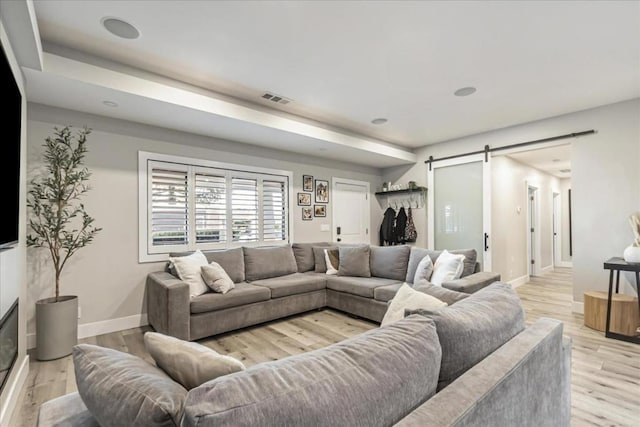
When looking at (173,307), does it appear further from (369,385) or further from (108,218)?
(369,385)

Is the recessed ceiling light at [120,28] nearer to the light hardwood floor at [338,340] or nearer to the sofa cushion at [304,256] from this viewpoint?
the light hardwood floor at [338,340]

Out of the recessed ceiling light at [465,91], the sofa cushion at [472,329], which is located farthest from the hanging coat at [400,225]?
the sofa cushion at [472,329]

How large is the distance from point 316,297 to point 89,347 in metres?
3.22

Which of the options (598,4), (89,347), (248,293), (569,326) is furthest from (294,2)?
(569,326)

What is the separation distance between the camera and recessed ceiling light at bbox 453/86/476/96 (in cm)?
332

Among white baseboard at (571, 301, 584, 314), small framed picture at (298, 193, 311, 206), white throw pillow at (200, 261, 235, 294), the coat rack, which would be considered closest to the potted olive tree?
white throw pillow at (200, 261, 235, 294)

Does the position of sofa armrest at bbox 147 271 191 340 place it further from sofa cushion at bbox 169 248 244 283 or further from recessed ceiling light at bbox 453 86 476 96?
recessed ceiling light at bbox 453 86 476 96

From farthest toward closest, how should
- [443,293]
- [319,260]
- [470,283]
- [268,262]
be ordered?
[319,260], [268,262], [470,283], [443,293]

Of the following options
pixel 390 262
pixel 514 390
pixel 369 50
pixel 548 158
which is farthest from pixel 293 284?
pixel 548 158

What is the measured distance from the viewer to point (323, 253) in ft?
15.0

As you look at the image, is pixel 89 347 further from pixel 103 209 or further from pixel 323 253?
pixel 323 253

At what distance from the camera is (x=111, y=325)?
3340mm

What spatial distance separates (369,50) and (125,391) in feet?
9.02

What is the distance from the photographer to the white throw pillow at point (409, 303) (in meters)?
1.51
